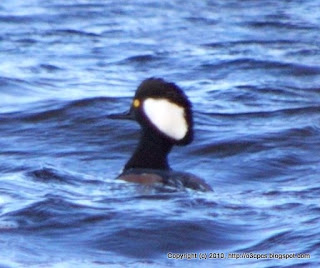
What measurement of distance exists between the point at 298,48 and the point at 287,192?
7.45 metres

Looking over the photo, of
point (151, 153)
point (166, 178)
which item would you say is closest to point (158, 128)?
point (151, 153)

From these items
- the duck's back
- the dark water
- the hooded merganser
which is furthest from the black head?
the dark water

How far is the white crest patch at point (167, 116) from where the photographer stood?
9.88m

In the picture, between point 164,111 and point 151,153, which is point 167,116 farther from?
point 151,153

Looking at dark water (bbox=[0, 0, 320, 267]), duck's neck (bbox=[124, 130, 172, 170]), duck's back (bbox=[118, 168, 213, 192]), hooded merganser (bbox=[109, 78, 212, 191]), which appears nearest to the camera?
dark water (bbox=[0, 0, 320, 267])

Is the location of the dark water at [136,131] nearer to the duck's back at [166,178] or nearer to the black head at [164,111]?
the duck's back at [166,178]

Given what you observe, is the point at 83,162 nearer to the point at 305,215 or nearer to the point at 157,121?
the point at 157,121

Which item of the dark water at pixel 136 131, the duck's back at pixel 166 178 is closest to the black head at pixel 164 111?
the duck's back at pixel 166 178

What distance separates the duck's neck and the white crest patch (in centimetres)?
9

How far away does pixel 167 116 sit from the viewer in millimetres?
9953

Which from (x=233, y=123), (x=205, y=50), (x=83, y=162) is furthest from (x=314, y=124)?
(x=205, y=50)

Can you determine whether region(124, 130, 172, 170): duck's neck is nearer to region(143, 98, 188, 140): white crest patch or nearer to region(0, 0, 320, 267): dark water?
region(143, 98, 188, 140): white crest patch

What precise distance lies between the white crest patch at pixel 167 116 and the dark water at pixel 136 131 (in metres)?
0.59

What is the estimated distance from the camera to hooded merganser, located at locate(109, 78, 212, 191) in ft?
31.9
